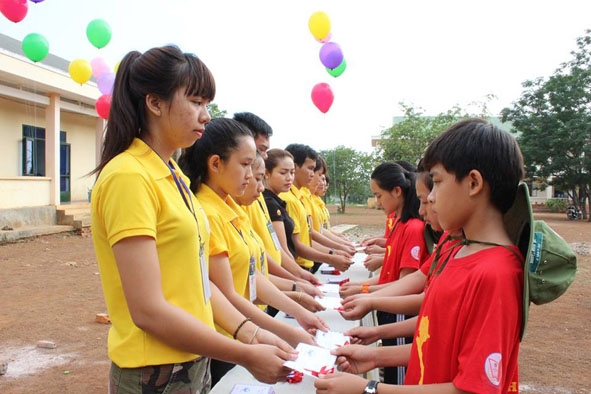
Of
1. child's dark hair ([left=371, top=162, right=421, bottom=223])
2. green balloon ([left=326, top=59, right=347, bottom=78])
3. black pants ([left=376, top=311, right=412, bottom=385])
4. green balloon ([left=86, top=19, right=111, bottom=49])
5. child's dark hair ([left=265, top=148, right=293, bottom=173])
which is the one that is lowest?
black pants ([left=376, top=311, right=412, bottom=385])

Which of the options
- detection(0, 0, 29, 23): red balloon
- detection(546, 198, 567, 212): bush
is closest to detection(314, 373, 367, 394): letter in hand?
detection(0, 0, 29, 23): red balloon

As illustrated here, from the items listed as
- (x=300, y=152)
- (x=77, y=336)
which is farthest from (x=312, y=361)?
(x=77, y=336)

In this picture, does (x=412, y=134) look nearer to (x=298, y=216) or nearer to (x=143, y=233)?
(x=298, y=216)

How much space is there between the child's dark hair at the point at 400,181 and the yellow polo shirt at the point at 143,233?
2.03 meters

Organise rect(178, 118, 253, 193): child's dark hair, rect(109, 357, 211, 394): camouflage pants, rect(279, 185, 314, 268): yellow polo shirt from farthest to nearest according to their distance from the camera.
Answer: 1. rect(279, 185, 314, 268): yellow polo shirt
2. rect(178, 118, 253, 193): child's dark hair
3. rect(109, 357, 211, 394): camouflage pants

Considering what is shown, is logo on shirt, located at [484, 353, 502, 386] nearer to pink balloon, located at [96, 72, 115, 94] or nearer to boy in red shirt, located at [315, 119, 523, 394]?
boy in red shirt, located at [315, 119, 523, 394]

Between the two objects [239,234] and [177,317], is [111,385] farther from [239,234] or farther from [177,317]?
[239,234]

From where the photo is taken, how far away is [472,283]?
1176mm

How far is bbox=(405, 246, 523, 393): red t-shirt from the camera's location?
1114mm

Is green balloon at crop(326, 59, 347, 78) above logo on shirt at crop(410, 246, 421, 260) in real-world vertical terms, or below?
above

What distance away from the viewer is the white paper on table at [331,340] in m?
1.77

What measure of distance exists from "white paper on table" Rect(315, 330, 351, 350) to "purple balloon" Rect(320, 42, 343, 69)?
23.7 feet

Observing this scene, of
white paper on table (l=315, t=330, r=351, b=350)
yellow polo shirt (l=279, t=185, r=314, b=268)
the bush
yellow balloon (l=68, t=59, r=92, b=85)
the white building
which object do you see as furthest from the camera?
the bush

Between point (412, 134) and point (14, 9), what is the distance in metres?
16.8
